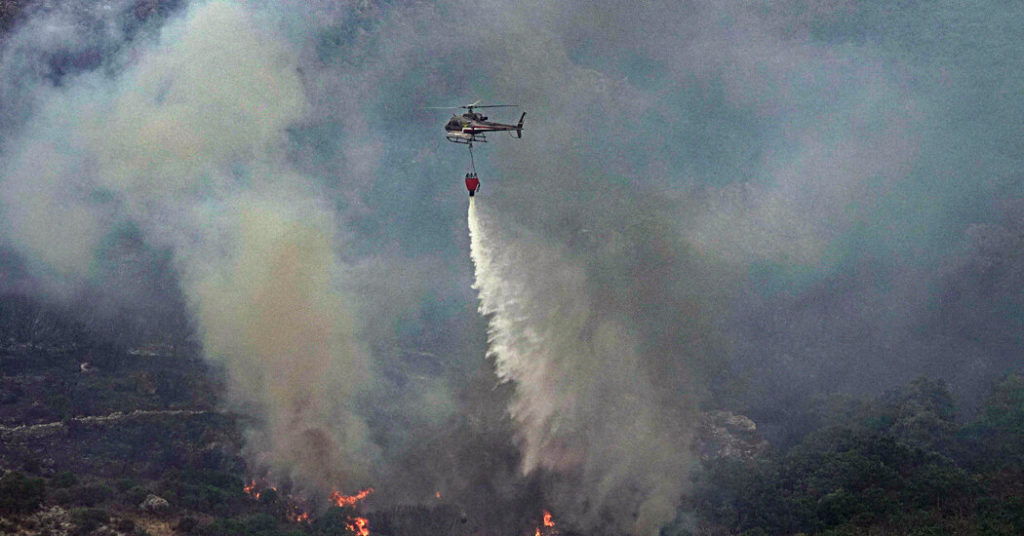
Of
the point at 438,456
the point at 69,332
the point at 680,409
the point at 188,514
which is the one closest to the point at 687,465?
the point at 680,409

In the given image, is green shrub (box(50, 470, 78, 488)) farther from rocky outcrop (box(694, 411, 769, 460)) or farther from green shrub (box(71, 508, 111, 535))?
rocky outcrop (box(694, 411, 769, 460))

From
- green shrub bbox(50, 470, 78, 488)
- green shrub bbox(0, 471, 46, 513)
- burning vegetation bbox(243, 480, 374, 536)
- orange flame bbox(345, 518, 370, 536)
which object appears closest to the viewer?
green shrub bbox(0, 471, 46, 513)

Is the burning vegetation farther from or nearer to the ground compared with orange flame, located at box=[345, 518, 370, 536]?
farther from the ground

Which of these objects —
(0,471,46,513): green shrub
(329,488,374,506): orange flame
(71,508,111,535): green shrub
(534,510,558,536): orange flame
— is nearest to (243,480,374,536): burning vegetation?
(329,488,374,506): orange flame

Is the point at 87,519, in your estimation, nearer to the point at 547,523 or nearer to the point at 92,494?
the point at 92,494

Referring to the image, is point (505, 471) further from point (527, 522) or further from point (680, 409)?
point (680, 409)

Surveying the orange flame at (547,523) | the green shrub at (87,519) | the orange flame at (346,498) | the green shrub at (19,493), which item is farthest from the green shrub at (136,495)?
the orange flame at (547,523)
